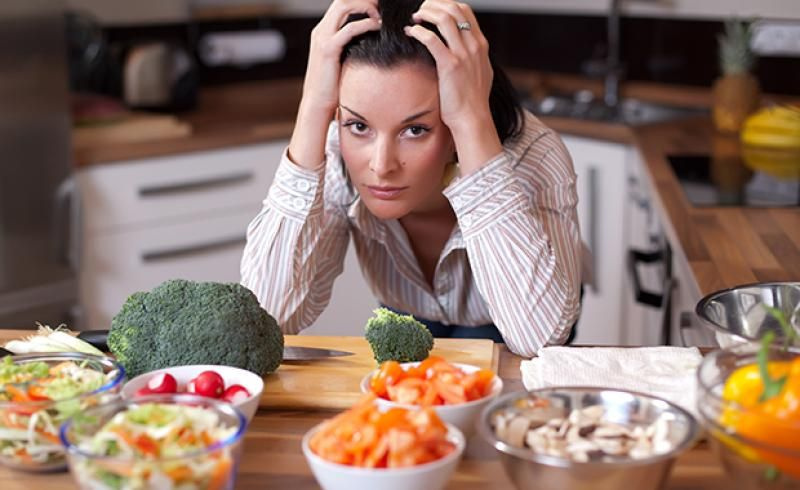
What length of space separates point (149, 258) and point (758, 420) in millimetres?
2573

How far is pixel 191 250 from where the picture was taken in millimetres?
3467

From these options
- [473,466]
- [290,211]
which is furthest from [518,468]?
[290,211]

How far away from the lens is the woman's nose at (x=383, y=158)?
164 centimetres

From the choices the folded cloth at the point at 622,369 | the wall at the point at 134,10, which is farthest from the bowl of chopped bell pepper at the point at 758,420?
the wall at the point at 134,10

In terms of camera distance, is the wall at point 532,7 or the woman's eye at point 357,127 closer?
the woman's eye at point 357,127

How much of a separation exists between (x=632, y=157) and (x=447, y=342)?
1866 millimetres

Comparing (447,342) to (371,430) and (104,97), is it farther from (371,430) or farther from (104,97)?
(104,97)

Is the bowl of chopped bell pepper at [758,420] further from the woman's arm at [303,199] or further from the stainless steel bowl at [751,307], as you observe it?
the woman's arm at [303,199]

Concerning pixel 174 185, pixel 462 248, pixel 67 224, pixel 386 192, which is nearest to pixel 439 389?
pixel 386 192

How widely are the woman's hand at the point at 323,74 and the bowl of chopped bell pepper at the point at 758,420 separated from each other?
0.82 m

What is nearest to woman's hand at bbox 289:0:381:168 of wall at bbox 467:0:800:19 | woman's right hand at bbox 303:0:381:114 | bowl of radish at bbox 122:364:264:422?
woman's right hand at bbox 303:0:381:114

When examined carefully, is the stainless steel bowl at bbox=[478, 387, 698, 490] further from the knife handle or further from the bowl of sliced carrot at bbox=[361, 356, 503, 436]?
the knife handle

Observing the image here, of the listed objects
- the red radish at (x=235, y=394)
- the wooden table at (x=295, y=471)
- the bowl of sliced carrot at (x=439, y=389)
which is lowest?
the wooden table at (x=295, y=471)

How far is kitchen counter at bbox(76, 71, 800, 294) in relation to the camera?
2078mm
